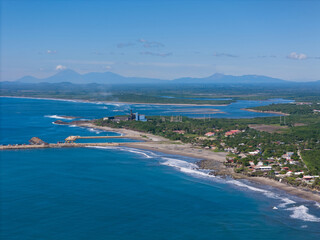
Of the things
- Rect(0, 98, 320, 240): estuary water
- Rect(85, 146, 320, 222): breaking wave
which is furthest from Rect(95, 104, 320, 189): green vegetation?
Rect(0, 98, 320, 240): estuary water

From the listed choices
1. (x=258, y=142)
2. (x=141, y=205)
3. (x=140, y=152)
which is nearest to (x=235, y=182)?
(x=141, y=205)

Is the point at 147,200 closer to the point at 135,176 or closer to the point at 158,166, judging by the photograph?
the point at 135,176

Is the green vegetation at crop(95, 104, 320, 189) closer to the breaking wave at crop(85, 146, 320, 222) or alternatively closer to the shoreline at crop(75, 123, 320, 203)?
the shoreline at crop(75, 123, 320, 203)

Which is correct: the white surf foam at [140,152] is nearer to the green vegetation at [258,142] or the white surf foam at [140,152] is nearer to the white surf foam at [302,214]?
the green vegetation at [258,142]

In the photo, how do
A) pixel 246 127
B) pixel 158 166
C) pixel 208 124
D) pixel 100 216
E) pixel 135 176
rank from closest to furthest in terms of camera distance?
pixel 100 216, pixel 135 176, pixel 158 166, pixel 246 127, pixel 208 124

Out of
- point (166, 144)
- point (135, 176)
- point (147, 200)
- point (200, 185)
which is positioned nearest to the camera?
point (147, 200)

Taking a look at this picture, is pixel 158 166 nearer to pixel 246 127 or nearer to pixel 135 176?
pixel 135 176

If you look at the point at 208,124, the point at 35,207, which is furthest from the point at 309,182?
the point at 208,124

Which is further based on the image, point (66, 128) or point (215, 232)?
point (66, 128)
